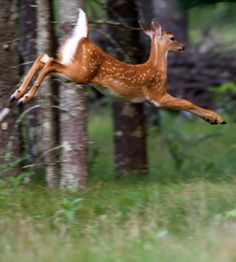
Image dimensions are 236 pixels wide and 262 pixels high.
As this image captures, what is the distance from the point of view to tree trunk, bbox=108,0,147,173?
36.9ft

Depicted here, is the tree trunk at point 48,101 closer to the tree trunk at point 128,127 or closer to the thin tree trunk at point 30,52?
the thin tree trunk at point 30,52

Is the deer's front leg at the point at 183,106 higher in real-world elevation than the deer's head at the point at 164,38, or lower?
lower

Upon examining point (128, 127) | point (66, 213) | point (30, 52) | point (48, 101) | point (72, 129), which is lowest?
point (66, 213)

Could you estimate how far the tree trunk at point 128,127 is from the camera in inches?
442

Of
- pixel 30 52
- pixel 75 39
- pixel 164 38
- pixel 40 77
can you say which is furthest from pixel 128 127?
pixel 40 77

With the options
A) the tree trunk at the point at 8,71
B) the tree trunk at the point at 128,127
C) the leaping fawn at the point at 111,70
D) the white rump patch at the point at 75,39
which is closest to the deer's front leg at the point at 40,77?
the leaping fawn at the point at 111,70

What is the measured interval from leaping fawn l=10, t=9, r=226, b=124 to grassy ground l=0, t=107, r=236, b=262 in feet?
3.11

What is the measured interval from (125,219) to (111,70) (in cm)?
→ 157

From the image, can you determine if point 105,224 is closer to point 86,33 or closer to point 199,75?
point 86,33

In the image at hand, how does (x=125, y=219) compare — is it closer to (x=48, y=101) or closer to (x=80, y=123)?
(x=80, y=123)

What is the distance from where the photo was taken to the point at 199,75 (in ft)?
62.7

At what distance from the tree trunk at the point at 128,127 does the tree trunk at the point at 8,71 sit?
6.87ft

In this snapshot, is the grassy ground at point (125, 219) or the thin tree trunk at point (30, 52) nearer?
the grassy ground at point (125, 219)

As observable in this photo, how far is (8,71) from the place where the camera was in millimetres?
9406
